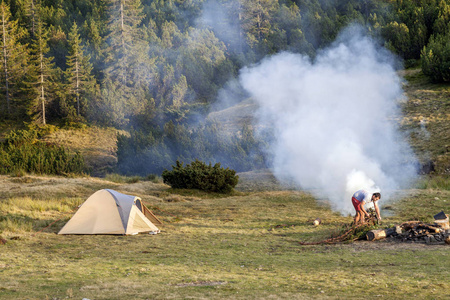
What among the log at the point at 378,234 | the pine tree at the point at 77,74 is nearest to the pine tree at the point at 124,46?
the pine tree at the point at 77,74

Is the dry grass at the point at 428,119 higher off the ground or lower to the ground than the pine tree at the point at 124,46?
lower

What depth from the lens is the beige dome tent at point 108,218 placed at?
12.2m

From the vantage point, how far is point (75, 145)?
3897cm

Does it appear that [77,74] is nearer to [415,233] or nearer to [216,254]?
[216,254]

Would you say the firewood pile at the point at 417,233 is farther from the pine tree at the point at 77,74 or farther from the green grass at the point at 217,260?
the pine tree at the point at 77,74

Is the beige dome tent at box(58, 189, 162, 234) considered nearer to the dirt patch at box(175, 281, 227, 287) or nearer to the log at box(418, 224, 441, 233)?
the dirt patch at box(175, 281, 227, 287)

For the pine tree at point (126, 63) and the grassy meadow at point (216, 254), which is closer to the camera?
the grassy meadow at point (216, 254)

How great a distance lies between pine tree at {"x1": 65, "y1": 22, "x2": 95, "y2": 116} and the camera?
141ft

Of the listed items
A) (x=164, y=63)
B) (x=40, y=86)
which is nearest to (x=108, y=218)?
(x=40, y=86)

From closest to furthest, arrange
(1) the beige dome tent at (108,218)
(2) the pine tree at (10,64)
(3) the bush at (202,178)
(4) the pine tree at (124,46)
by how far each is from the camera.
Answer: (1) the beige dome tent at (108,218) → (3) the bush at (202,178) → (2) the pine tree at (10,64) → (4) the pine tree at (124,46)

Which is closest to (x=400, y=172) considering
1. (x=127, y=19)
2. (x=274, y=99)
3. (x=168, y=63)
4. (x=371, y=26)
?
(x=274, y=99)

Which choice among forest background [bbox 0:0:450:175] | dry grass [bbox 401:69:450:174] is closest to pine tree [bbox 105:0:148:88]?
forest background [bbox 0:0:450:175]

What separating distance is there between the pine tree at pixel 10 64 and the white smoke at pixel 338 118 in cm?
2273

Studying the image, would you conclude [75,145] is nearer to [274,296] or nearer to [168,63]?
[168,63]
